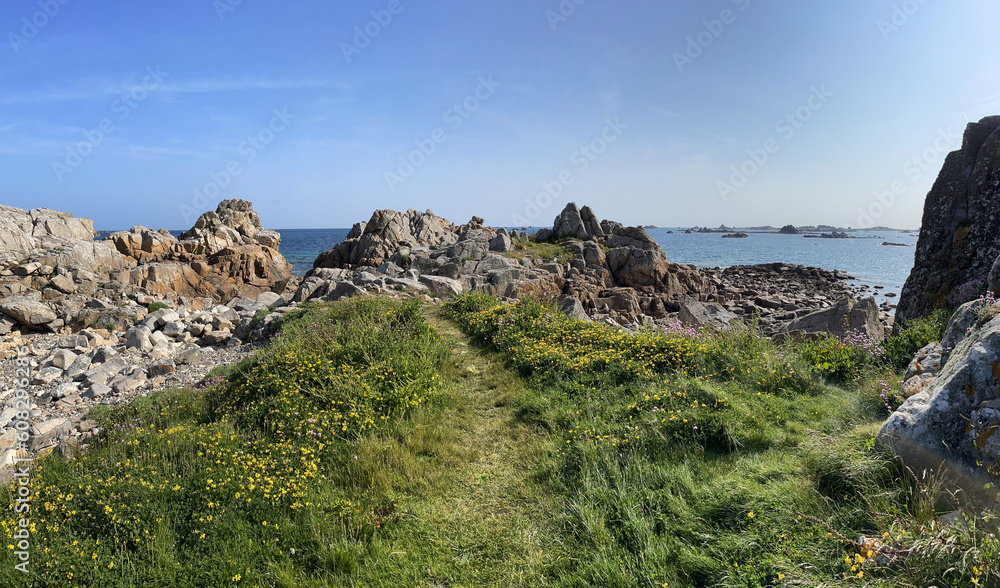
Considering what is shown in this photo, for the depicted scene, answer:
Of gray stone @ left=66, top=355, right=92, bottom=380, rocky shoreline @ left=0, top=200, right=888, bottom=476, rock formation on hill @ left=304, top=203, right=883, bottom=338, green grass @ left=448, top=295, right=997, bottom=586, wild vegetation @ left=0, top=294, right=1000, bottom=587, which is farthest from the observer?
rock formation on hill @ left=304, top=203, right=883, bottom=338

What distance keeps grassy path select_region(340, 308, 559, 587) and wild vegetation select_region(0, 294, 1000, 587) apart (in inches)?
1.0

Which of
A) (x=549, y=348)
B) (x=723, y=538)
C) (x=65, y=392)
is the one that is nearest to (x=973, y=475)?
(x=723, y=538)

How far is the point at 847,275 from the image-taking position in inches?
2397

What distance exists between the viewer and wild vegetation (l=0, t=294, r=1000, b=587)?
394cm

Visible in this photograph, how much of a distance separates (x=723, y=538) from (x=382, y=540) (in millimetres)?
3530

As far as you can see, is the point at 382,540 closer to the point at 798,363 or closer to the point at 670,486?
the point at 670,486

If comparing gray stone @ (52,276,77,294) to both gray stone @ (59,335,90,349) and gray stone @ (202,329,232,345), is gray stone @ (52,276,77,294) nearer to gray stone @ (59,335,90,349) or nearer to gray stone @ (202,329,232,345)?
gray stone @ (59,335,90,349)

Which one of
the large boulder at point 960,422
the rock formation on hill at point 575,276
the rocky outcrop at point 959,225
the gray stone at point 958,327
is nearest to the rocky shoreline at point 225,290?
the rock formation on hill at point 575,276

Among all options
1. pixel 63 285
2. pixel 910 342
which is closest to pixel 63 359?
pixel 63 285

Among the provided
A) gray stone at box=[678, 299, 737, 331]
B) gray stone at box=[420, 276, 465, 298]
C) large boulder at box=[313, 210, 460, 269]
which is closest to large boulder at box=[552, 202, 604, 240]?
large boulder at box=[313, 210, 460, 269]

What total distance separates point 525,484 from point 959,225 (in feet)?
41.0

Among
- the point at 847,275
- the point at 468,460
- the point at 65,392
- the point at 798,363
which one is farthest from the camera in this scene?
the point at 847,275

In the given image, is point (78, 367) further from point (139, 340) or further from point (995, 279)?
point (995, 279)

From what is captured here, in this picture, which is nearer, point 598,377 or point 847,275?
point 598,377
